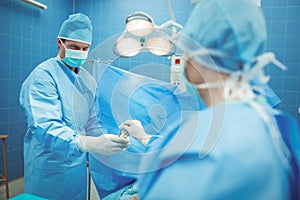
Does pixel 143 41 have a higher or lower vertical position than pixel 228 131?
higher

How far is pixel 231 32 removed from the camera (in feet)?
1.83

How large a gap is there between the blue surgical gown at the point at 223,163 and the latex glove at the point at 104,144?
545 mm

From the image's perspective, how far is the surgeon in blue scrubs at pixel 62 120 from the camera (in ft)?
4.06

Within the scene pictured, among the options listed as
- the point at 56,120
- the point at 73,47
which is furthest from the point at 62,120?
the point at 73,47

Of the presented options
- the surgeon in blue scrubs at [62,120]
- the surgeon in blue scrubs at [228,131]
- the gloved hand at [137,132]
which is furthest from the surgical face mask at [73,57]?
the surgeon in blue scrubs at [228,131]

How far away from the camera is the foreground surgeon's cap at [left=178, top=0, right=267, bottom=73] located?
56 centimetres

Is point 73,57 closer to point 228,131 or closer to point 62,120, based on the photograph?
point 62,120

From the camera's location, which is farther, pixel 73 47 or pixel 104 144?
pixel 73 47

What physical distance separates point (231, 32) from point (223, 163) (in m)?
0.26

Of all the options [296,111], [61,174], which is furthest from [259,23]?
A: [296,111]

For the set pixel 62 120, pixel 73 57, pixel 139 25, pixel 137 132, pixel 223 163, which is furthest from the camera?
pixel 73 57

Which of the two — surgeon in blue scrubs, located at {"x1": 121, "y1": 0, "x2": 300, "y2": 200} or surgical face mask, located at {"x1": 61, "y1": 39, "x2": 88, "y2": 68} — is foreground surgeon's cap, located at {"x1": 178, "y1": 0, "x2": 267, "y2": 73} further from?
surgical face mask, located at {"x1": 61, "y1": 39, "x2": 88, "y2": 68}

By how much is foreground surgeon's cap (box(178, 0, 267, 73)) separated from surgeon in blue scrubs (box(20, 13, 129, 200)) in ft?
2.48

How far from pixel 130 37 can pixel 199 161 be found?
72cm
